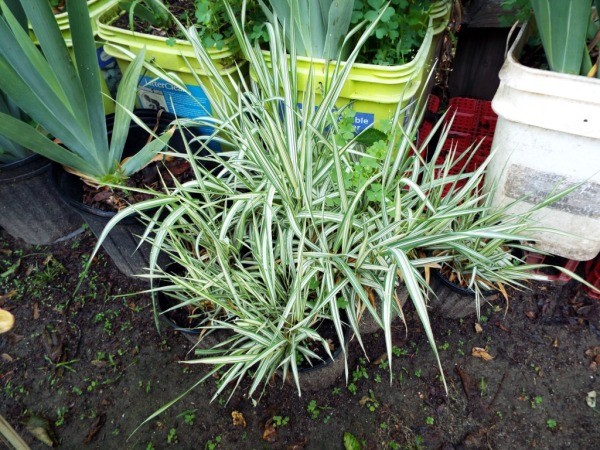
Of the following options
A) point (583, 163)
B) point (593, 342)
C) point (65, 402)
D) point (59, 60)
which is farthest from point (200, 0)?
point (593, 342)

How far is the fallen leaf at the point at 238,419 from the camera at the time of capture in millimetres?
1213

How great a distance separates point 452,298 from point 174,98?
115cm

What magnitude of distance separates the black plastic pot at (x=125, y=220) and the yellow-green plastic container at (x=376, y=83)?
0.47m

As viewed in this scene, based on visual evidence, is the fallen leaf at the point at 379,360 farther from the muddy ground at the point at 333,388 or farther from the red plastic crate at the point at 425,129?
the red plastic crate at the point at 425,129

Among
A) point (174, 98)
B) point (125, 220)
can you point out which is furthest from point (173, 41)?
point (125, 220)

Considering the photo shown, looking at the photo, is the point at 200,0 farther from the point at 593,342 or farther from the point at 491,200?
the point at 593,342

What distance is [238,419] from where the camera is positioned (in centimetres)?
122

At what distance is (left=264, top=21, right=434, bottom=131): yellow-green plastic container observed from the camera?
3.85 ft

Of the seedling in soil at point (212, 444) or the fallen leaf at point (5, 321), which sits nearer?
the fallen leaf at point (5, 321)

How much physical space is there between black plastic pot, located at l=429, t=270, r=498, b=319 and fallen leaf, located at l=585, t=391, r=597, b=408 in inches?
14.5

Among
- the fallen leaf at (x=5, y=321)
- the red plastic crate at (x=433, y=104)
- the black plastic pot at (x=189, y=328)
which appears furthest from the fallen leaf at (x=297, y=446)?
the red plastic crate at (x=433, y=104)

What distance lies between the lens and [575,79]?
0.95m

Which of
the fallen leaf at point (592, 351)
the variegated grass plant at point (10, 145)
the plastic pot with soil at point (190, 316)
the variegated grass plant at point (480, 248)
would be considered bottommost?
the fallen leaf at point (592, 351)

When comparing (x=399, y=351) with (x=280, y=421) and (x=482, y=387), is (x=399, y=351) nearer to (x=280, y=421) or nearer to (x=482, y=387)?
(x=482, y=387)
